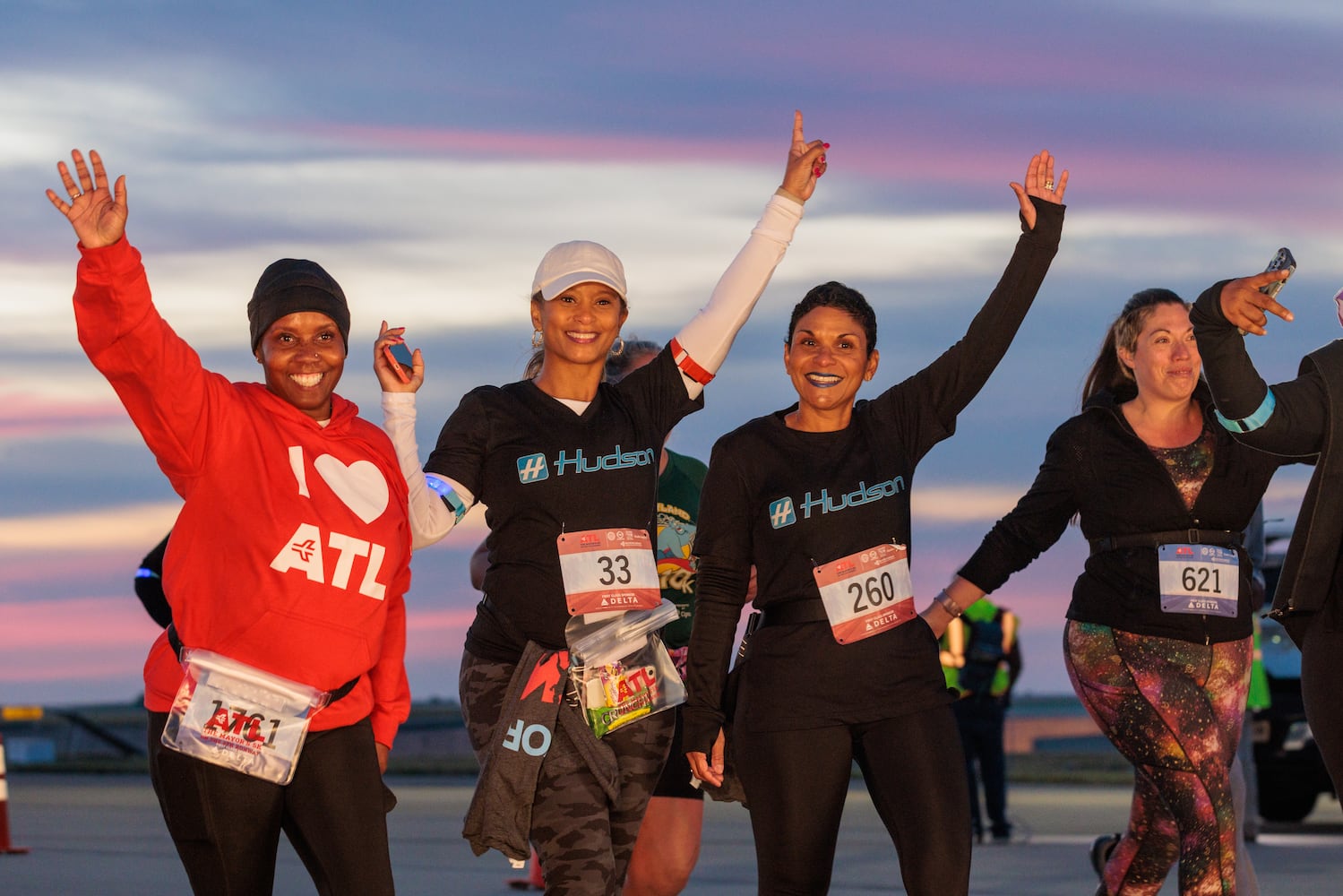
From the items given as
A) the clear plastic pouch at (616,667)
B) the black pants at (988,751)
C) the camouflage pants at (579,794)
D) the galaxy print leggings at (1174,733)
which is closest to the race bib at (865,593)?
the clear plastic pouch at (616,667)

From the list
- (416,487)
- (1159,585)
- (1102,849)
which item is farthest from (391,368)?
(1102,849)

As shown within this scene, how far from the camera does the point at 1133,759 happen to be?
6.22m

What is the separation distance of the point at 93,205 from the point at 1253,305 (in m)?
2.91

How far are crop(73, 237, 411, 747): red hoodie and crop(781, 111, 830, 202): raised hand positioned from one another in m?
1.74

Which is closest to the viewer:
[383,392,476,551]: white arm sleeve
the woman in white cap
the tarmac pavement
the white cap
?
[383,392,476,551]: white arm sleeve

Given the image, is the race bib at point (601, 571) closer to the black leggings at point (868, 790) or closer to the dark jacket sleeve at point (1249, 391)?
the black leggings at point (868, 790)

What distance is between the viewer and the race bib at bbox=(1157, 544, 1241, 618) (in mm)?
6062

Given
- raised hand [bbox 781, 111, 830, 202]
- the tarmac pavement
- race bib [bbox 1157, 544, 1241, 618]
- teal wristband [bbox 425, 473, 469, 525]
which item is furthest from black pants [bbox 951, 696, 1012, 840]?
teal wristband [bbox 425, 473, 469, 525]

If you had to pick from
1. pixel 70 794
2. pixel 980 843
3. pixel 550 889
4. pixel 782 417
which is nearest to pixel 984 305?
pixel 782 417

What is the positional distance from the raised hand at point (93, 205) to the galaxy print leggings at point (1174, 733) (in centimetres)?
346

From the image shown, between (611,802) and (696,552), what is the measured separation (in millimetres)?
782

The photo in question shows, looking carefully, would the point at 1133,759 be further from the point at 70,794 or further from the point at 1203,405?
the point at 70,794

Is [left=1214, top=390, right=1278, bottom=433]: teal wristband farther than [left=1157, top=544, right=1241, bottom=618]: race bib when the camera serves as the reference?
No

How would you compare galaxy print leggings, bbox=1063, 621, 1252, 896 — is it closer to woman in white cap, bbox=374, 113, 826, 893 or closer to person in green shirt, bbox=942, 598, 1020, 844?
woman in white cap, bbox=374, 113, 826, 893
